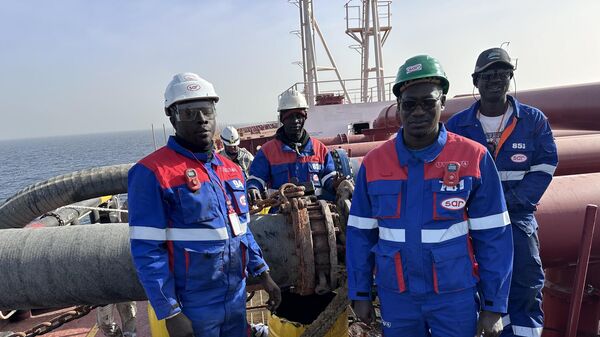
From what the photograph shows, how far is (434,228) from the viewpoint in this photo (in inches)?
76.6

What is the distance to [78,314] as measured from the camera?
3.71m

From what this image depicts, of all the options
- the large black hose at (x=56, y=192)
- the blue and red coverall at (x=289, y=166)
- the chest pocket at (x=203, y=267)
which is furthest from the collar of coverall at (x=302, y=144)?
the large black hose at (x=56, y=192)

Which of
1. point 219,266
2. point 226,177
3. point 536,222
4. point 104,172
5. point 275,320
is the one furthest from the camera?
point 104,172

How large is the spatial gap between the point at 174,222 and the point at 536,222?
2.13m

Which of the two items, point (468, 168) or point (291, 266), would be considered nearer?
point (468, 168)

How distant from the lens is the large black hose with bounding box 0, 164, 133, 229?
4.25m

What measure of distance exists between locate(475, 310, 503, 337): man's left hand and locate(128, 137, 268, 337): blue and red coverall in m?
1.16

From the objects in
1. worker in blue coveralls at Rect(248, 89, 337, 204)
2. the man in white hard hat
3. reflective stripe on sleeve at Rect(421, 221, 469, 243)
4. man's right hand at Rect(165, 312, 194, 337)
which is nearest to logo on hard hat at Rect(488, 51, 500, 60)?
reflective stripe on sleeve at Rect(421, 221, 469, 243)

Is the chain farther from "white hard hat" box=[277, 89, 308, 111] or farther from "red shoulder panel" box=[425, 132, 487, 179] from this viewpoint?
"red shoulder panel" box=[425, 132, 487, 179]

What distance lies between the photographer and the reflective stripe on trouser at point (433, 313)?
198 cm

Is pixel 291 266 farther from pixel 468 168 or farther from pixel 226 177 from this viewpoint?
pixel 468 168

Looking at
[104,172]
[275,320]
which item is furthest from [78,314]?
[275,320]

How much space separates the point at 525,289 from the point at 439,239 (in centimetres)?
97

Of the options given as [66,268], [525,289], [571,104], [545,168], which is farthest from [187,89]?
[571,104]
